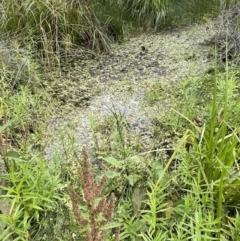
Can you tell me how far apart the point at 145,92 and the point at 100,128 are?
1.60 ft

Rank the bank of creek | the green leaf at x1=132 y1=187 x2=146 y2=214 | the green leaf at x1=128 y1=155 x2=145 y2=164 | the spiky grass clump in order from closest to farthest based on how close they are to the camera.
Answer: the green leaf at x1=132 y1=187 x2=146 y2=214 → the green leaf at x1=128 y1=155 x2=145 y2=164 → the bank of creek → the spiky grass clump

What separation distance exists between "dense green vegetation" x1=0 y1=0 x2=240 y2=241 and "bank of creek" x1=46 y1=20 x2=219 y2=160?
0.04 m

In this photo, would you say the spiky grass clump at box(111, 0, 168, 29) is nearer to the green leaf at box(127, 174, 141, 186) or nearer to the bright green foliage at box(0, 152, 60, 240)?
the green leaf at box(127, 174, 141, 186)

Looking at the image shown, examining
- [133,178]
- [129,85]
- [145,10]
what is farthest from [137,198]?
[145,10]

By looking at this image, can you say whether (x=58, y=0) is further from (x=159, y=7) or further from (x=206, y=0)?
(x=206, y=0)

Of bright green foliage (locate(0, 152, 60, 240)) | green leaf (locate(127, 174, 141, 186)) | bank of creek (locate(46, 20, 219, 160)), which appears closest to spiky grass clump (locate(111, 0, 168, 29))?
bank of creek (locate(46, 20, 219, 160))

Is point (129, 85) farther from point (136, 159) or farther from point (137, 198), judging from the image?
point (137, 198)

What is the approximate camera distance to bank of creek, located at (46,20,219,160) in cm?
184

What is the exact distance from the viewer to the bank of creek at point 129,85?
1.84 metres

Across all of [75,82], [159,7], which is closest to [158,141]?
[75,82]

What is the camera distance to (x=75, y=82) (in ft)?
7.73

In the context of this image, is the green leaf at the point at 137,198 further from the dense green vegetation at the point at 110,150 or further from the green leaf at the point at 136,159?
the green leaf at the point at 136,159

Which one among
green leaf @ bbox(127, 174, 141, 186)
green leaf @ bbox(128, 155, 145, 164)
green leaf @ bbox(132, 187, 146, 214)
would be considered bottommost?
green leaf @ bbox(132, 187, 146, 214)

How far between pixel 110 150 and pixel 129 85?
0.72 m
